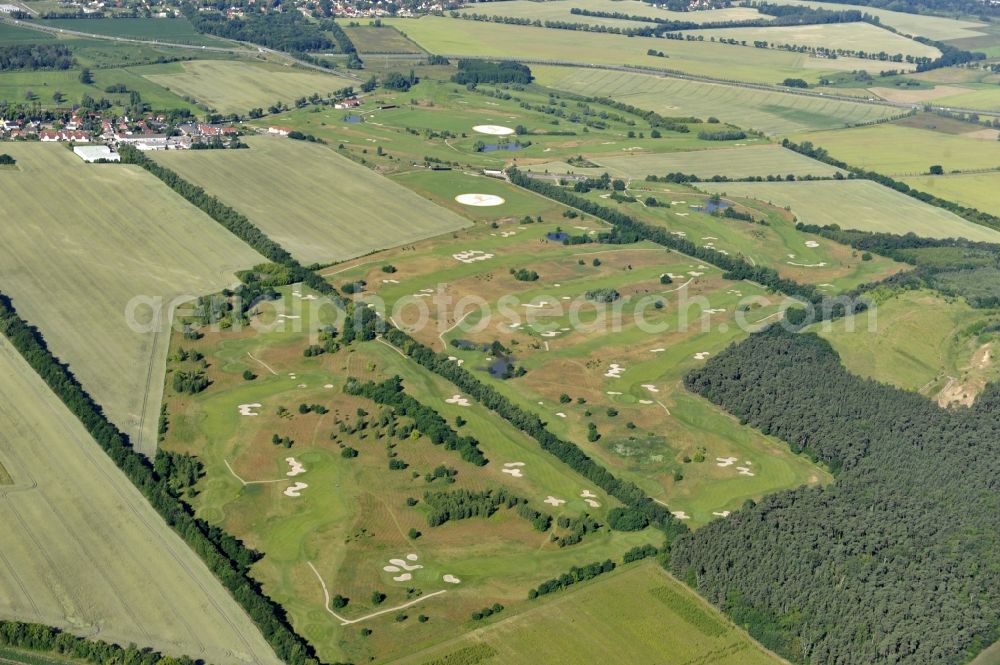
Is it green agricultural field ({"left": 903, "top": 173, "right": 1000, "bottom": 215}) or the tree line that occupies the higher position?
green agricultural field ({"left": 903, "top": 173, "right": 1000, "bottom": 215})

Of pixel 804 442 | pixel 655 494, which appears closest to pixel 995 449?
pixel 804 442

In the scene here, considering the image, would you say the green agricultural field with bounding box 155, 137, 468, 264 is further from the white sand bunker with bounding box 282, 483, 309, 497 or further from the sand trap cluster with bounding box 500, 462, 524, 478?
the sand trap cluster with bounding box 500, 462, 524, 478

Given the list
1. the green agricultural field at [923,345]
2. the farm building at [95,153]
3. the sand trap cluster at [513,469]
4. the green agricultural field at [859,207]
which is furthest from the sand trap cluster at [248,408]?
the green agricultural field at [859,207]

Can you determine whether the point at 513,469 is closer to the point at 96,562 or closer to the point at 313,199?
the point at 96,562

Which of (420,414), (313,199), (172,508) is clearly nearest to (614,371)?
(420,414)

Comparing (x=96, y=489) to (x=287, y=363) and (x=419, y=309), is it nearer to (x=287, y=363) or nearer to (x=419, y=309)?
(x=287, y=363)

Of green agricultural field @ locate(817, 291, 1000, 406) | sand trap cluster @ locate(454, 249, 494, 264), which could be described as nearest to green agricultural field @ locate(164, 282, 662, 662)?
sand trap cluster @ locate(454, 249, 494, 264)
